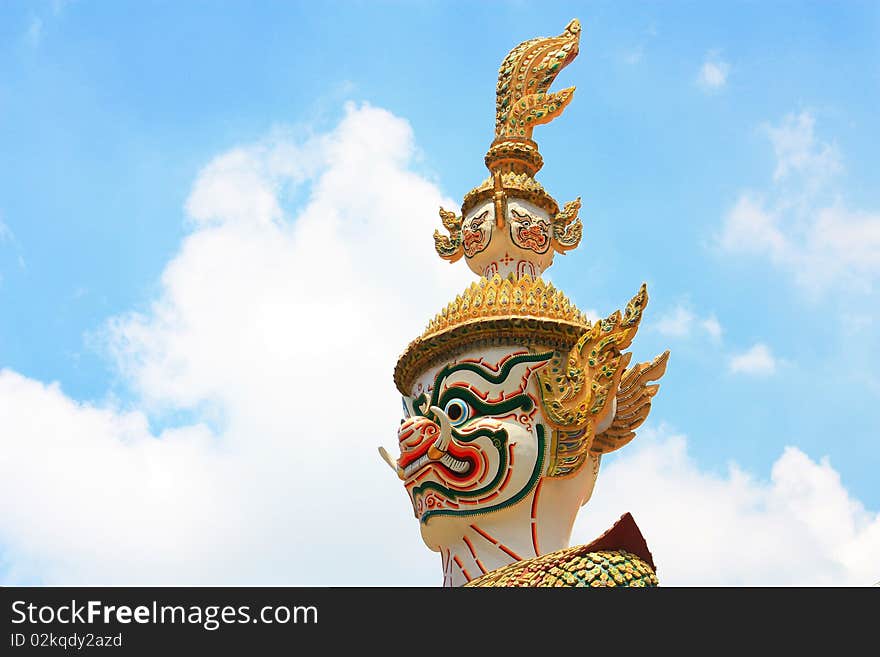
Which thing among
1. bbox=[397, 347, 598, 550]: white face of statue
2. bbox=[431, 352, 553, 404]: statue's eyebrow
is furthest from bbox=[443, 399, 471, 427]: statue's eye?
bbox=[431, 352, 553, 404]: statue's eyebrow

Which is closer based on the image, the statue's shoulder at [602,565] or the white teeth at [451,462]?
→ the statue's shoulder at [602,565]

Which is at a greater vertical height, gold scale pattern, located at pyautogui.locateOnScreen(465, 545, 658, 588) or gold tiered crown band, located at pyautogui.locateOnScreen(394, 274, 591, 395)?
gold tiered crown band, located at pyautogui.locateOnScreen(394, 274, 591, 395)

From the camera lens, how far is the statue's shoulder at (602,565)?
10.3m

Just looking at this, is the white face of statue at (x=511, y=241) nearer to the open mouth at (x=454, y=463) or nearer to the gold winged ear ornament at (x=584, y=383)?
the gold winged ear ornament at (x=584, y=383)

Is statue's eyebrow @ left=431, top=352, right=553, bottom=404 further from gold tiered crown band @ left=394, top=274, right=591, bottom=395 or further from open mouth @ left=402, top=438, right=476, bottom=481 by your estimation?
open mouth @ left=402, top=438, right=476, bottom=481

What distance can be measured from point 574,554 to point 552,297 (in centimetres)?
312

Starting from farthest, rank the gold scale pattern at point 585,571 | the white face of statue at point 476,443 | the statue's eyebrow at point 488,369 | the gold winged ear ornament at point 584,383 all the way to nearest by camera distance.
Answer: the statue's eyebrow at point 488,369, the gold winged ear ornament at point 584,383, the white face of statue at point 476,443, the gold scale pattern at point 585,571

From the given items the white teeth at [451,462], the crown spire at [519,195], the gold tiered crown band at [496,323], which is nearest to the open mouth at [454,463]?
the white teeth at [451,462]

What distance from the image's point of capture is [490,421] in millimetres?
11867

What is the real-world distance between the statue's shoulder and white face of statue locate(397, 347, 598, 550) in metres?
1.13

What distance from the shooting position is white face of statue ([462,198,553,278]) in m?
13.3
